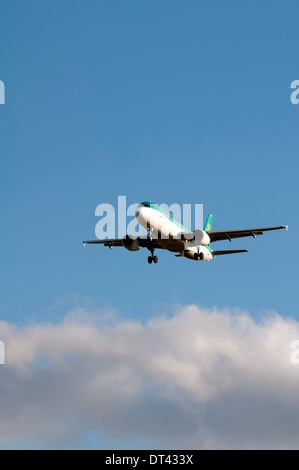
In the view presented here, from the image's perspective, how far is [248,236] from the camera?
3253 inches

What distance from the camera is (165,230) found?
75.9 meters

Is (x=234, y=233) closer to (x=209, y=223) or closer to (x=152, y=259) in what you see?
(x=152, y=259)

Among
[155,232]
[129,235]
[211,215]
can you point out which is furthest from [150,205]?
[211,215]

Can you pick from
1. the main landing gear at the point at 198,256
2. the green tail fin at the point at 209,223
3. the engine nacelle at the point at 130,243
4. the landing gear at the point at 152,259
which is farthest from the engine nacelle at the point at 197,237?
the green tail fin at the point at 209,223

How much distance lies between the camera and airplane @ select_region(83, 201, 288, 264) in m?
74.6

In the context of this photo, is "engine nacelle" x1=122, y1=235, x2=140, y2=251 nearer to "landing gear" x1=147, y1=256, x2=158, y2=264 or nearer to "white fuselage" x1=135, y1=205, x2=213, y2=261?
"landing gear" x1=147, y1=256, x2=158, y2=264

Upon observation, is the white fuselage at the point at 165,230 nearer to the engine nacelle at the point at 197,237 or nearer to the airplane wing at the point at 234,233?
the engine nacelle at the point at 197,237

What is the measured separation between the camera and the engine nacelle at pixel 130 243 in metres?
81.5

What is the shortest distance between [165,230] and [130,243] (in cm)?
694

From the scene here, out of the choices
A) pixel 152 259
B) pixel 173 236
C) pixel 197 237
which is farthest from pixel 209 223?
pixel 173 236

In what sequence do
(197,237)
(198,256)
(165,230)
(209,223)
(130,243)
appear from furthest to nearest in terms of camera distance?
(209,223), (198,256), (130,243), (197,237), (165,230)
